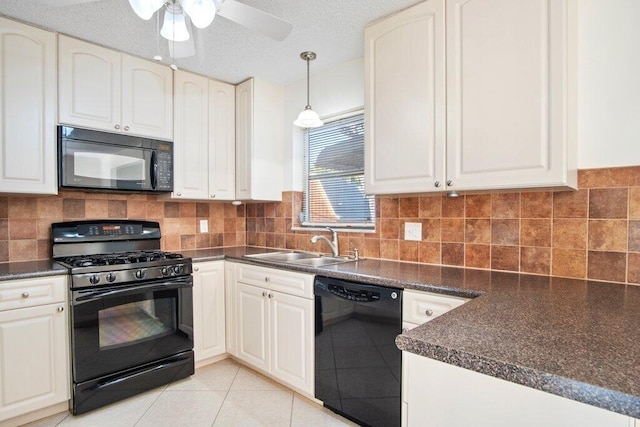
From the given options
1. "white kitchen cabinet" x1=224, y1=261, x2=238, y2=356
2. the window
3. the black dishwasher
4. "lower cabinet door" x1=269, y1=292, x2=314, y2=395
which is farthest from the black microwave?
the black dishwasher

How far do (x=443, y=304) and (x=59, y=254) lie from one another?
100 inches

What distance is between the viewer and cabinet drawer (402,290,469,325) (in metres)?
1.53

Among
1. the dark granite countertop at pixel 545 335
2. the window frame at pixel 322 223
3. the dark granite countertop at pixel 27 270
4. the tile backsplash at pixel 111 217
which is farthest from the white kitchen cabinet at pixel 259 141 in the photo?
the dark granite countertop at pixel 545 335

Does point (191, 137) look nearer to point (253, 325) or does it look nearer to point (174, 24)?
point (174, 24)

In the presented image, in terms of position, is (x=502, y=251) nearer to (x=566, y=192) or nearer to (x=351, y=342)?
(x=566, y=192)

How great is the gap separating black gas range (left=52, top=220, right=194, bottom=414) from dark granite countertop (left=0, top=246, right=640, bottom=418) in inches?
61.6

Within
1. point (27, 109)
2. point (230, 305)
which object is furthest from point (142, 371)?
point (27, 109)

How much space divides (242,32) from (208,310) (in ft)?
6.57

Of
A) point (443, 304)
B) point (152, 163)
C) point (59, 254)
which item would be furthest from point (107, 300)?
point (443, 304)

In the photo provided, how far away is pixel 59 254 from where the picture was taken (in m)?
2.42

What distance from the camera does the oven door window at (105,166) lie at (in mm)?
2248

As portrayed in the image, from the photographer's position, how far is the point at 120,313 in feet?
7.18

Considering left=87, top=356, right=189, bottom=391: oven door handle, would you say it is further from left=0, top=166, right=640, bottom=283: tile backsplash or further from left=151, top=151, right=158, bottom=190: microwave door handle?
left=151, top=151, right=158, bottom=190: microwave door handle

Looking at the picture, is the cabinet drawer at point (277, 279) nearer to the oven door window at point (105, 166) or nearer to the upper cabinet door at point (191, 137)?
the upper cabinet door at point (191, 137)
